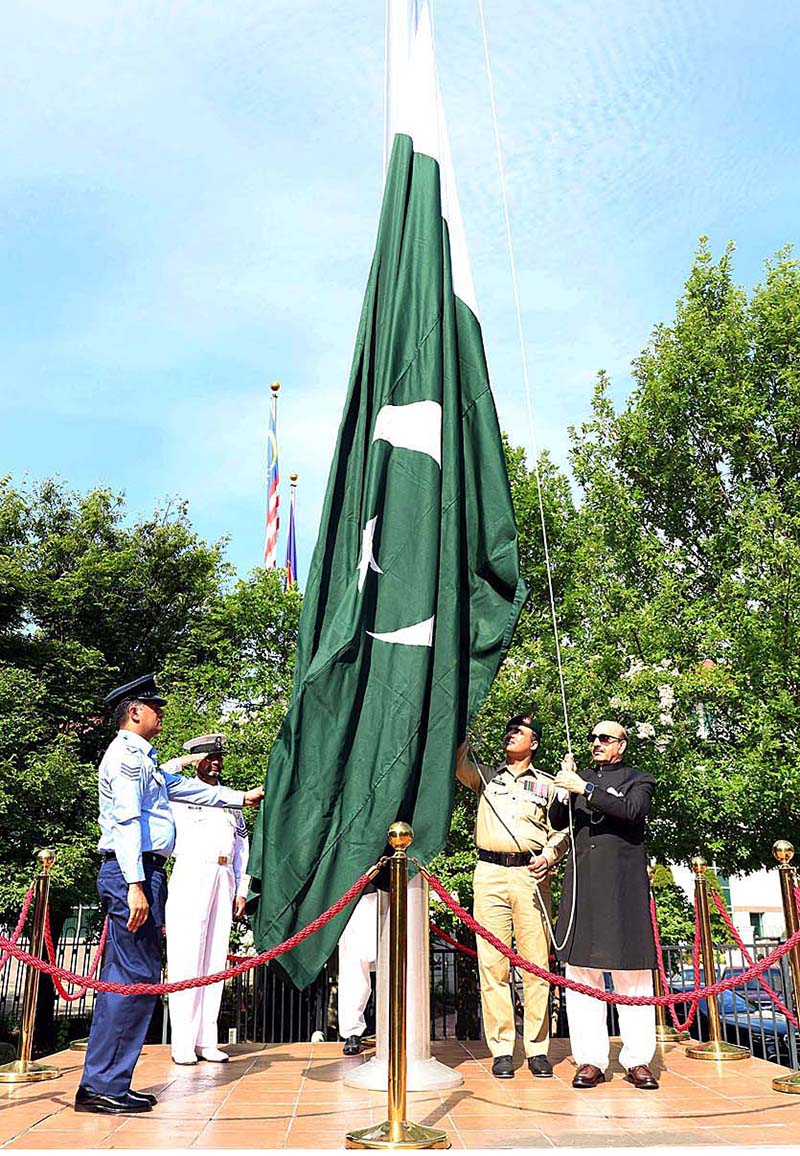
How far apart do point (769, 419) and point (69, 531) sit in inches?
584

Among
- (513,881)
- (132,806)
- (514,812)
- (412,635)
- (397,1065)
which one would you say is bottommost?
(397,1065)

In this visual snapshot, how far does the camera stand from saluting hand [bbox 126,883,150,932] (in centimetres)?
479

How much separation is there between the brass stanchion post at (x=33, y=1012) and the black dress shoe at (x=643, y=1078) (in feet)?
11.3

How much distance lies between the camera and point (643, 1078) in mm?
5582

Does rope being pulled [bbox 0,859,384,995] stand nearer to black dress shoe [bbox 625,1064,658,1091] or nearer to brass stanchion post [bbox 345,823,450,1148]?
brass stanchion post [bbox 345,823,450,1148]

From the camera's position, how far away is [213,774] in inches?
272

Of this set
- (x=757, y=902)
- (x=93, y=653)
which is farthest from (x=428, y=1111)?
(x=757, y=902)

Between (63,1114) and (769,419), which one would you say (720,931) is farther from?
(63,1114)

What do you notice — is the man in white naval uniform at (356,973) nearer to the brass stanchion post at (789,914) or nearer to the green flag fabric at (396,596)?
the green flag fabric at (396,596)

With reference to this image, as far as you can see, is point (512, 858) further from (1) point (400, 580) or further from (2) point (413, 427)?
(2) point (413, 427)

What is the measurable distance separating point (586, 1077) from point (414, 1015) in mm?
1033

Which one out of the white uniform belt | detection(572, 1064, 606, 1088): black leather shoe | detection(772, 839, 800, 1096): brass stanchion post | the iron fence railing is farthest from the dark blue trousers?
the iron fence railing

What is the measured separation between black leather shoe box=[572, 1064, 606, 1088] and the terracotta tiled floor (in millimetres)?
58

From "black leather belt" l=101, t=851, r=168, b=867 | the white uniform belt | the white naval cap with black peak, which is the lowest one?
"black leather belt" l=101, t=851, r=168, b=867
